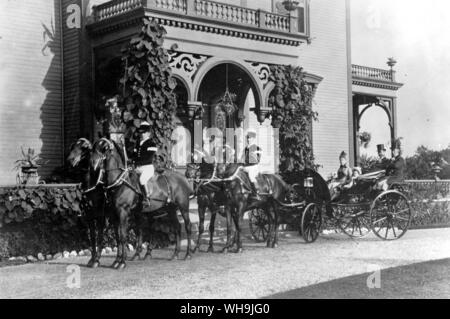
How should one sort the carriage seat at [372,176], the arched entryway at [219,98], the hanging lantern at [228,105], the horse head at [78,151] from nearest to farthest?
1. the horse head at [78,151]
2. the carriage seat at [372,176]
3. the hanging lantern at [228,105]
4. the arched entryway at [219,98]

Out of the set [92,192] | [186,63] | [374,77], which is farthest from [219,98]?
[92,192]

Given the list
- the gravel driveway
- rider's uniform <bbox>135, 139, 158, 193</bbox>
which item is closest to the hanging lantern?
the gravel driveway

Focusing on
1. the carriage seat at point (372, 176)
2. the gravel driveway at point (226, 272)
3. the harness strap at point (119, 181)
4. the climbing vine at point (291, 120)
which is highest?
the climbing vine at point (291, 120)

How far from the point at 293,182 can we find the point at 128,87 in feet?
15.5

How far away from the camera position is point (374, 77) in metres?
28.5

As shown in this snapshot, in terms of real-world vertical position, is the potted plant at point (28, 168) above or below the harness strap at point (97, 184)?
above

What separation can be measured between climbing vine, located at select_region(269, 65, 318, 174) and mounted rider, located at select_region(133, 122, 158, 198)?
6.34 m

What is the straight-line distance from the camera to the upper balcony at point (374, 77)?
27.8 meters

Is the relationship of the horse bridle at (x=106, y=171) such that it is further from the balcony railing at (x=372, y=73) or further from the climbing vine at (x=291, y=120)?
the balcony railing at (x=372, y=73)

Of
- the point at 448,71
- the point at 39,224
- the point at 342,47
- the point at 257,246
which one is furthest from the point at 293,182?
the point at 342,47

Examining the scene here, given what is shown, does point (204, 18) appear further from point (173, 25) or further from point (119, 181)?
point (119, 181)

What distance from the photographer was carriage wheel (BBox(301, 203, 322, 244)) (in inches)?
574

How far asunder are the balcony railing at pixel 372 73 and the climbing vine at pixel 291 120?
1062 cm

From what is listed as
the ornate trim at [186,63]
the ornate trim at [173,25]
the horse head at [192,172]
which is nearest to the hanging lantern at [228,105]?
the ornate trim at [173,25]
